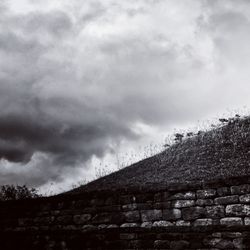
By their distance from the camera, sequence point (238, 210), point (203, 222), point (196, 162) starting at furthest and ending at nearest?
1. point (196, 162)
2. point (203, 222)
3. point (238, 210)

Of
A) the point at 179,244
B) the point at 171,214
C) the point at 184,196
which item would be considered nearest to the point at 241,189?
the point at 184,196

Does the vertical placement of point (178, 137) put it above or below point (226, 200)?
above

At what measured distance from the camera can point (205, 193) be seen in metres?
5.99

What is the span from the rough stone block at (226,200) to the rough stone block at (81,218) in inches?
100

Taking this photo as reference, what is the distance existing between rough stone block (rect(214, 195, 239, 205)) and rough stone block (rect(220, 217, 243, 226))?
249 mm

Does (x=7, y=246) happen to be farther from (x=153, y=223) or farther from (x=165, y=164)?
(x=165, y=164)

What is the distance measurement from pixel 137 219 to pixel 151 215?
0.94 feet

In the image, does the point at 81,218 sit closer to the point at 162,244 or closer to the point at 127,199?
the point at 127,199

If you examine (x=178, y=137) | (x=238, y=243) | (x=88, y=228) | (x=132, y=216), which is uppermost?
(x=178, y=137)

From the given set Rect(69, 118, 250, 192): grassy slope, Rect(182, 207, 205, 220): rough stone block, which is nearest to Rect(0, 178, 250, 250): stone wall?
Rect(182, 207, 205, 220): rough stone block

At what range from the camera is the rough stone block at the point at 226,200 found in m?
5.72

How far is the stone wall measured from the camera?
5.73 m

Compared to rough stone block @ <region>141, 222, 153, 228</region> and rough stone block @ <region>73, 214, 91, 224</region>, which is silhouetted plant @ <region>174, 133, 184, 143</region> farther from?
rough stone block @ <region>141, 222, 153, 228</region>

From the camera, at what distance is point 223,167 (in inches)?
354
